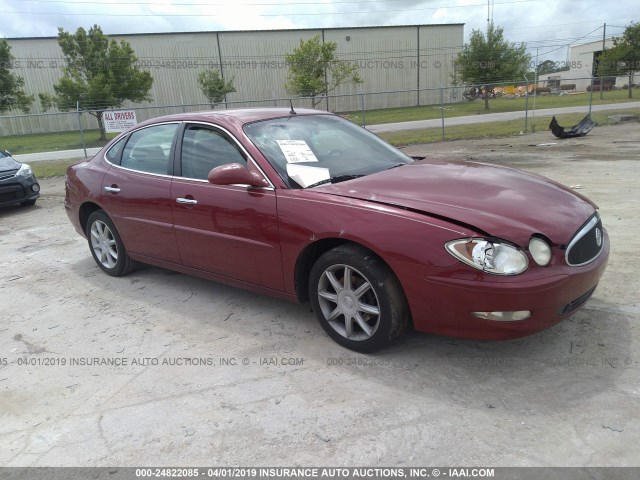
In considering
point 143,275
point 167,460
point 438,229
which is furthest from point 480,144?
point 167,460

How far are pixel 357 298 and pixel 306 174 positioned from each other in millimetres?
952

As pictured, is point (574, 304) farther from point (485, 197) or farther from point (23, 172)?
point (23, 172)

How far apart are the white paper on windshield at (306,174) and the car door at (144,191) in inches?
47.4

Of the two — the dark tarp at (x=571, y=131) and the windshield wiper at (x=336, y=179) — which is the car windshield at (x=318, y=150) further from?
the dark tarp at (x=571, y=131)


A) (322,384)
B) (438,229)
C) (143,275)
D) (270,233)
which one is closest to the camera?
(438,229)

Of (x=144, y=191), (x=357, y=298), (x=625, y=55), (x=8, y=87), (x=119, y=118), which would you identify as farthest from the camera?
(x=625, y=55)

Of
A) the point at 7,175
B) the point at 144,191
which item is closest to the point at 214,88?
the point at 7,175

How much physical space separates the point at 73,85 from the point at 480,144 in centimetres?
2288

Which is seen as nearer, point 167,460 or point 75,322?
point 167,460

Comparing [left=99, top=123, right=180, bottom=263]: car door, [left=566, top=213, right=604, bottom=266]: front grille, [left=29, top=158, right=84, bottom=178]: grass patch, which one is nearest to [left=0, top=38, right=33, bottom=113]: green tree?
[left=29, top=158, right=84, bottom=178]: grass patch

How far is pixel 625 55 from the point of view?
39.2 m

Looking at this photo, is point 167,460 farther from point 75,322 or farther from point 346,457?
point 75,322

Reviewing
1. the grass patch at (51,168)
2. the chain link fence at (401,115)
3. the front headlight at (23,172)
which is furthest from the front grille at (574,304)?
the grass patch at (51,168)

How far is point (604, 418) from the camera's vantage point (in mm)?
2535
